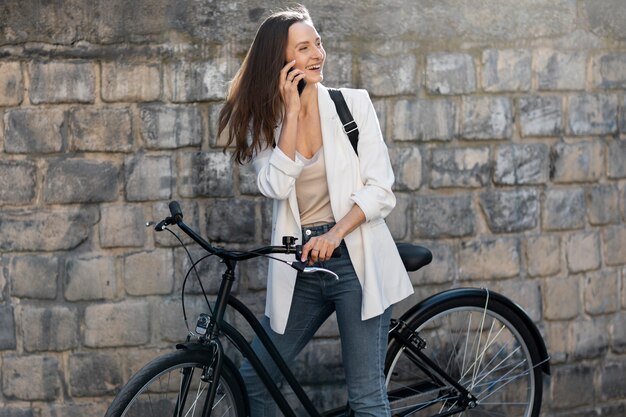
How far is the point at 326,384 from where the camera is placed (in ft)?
18.0

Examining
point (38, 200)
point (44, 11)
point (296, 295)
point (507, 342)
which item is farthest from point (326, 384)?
point (44, 11)

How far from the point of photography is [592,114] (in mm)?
5793

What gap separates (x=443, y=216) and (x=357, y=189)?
5.16 ft

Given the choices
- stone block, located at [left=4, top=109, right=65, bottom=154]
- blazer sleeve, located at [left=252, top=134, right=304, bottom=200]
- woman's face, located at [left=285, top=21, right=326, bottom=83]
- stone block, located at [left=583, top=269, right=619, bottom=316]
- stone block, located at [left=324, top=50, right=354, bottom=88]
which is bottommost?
stone block, located at [left=583, top=269, right=619, bottom=316]

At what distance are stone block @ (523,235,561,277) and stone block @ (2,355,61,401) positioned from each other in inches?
101

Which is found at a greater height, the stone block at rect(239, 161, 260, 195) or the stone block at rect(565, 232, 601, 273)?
the stone block at rect(239, 161, 260, 195)

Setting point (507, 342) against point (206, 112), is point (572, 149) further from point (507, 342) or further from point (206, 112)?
point (206, 112)

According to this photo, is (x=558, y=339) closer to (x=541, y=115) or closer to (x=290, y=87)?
(x=541, y=115)

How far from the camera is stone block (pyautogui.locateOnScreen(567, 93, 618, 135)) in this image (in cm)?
575

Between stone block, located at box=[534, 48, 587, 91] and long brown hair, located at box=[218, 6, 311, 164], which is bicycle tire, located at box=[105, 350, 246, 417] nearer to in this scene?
long brown hair, located at box=[218, 6, 311, 164]

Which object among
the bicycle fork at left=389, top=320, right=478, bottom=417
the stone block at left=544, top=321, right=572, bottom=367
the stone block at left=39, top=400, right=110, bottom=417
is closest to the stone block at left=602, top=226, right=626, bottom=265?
the stone block at left=544, top=321, right=572, bottom=367

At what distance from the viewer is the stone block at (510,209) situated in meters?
5.61

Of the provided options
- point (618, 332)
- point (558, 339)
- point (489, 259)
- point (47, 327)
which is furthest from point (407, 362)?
point (47, 327)

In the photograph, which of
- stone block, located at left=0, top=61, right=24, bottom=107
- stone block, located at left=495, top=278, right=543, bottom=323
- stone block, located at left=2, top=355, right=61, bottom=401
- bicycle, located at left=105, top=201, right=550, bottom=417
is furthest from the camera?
stone block, located at left=495, top=278, right=543, bottom=323
